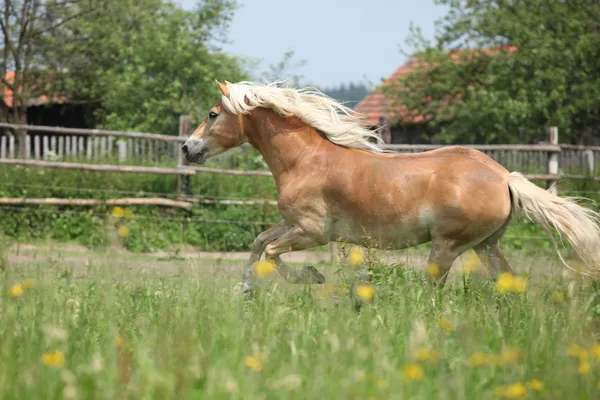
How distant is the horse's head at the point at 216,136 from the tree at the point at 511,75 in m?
15.5

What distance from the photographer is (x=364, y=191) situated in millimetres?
6820

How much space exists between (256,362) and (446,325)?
1.16 meters

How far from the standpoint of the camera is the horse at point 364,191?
6.52m

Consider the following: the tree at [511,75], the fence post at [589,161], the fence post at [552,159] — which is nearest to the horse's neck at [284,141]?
the fence post at [552,159]

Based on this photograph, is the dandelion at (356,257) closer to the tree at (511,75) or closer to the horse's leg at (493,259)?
the horse's leg at (493,259)

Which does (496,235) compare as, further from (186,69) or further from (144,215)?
(186,69)

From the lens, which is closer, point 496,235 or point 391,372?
point 391,372

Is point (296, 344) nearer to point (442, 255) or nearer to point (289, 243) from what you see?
point (442, 255)

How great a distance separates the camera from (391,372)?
356cm

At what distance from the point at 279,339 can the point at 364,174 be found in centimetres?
279

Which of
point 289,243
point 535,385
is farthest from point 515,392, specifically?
point 289,243

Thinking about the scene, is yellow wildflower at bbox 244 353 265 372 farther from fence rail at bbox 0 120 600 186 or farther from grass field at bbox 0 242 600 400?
fence rail at bbox 0 120 600 186

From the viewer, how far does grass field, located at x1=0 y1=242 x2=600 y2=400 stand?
11.1 ft

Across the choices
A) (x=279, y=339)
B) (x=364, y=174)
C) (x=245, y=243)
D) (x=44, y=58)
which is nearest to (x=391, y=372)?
(x=279, y=339)
